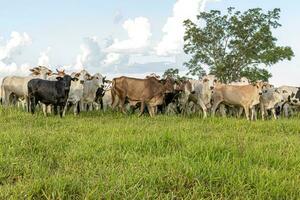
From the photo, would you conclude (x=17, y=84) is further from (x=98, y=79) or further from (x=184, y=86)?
(x=184, y=86)

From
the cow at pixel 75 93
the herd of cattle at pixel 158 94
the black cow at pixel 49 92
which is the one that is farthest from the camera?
the herd of cattle at pixel 158 94

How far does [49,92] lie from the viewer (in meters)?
16.4

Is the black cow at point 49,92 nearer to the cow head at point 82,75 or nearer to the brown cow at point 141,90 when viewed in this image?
the cow head at point 82,75

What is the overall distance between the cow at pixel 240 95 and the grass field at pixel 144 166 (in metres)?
7.95

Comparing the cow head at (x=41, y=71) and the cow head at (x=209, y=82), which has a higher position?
the cow head at (x=41, y=71)

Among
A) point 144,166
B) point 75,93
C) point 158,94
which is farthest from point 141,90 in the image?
point 144,166

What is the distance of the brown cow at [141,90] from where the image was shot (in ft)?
61.4

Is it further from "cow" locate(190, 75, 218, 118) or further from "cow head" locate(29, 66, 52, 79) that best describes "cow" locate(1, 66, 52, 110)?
"cow" locate(190, 75, 218, 118)

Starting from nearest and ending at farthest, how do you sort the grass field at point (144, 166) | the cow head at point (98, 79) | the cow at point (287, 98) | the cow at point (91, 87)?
the grass field at point (144, 166) < the cow at point (91, 87) < the cow head at point (98, 79) < the cow at point (287, 98)

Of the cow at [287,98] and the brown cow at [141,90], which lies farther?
the cow at [287,98]

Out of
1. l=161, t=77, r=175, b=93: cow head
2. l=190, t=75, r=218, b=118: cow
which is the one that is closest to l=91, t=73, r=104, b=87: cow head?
l=161, t=77, r=175, b=93: cow head

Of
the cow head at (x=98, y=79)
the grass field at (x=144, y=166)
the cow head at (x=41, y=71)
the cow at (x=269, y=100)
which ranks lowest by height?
the grass field at (x=144, y=166)

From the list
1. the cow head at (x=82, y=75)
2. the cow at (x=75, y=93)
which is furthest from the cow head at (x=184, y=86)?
the cow at (x=75, y=93)

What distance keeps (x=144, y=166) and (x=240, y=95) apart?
12.0 m
